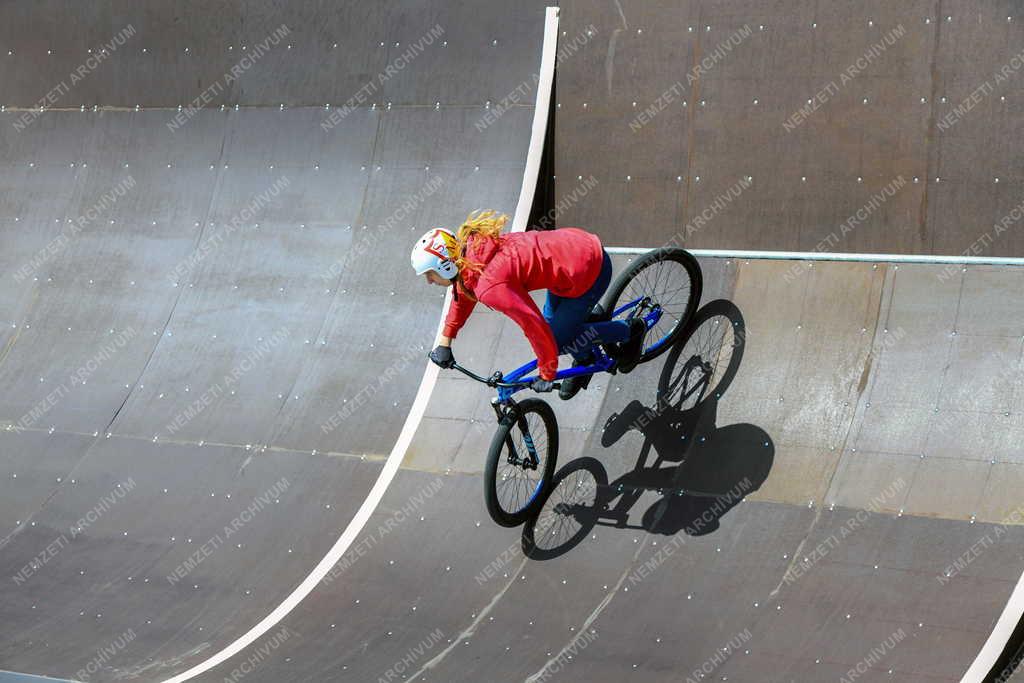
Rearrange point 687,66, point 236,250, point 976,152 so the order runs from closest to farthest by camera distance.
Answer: point 976,152 < point 687,66 < point 236,250

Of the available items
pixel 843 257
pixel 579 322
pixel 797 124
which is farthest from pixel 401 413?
pixel 797 124

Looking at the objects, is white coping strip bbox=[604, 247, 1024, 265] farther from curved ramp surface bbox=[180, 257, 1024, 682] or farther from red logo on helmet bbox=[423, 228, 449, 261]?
red logo on helmet bbox=[423, 228, 449, 261]

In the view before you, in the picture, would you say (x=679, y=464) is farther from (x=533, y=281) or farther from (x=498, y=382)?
(x=533, y=281)

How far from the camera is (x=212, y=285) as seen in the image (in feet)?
28.8

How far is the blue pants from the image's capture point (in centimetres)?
624

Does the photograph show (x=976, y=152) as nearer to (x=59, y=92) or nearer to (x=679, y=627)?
(x=679, y=627)

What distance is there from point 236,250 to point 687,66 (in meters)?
3.67

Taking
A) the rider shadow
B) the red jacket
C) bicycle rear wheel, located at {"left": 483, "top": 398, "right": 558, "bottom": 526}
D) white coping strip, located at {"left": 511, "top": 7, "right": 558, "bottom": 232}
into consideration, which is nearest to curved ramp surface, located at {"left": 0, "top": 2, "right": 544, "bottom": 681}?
white coping strip, located at {"left": 511, "top": 7, "right": 558, "bottom": 232}

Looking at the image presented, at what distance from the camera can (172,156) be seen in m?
9.34

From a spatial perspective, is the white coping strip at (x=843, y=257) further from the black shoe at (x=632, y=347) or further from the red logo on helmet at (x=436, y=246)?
the red logo on helmet at (x=436, y=246)

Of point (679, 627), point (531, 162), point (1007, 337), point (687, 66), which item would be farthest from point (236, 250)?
point (1007, 337)

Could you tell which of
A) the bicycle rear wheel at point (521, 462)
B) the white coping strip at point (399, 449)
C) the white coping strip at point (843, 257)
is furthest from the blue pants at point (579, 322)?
the white coping strip at point (843, 257)

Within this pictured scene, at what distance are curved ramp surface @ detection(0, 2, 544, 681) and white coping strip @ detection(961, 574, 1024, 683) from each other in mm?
3642

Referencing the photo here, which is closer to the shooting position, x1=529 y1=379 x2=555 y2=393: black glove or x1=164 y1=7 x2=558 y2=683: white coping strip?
x1=529 y1=379 x2=555 y2=393: black glove
